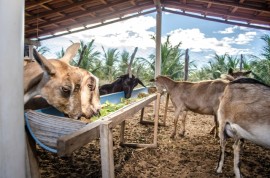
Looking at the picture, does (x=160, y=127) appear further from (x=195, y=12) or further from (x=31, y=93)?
(x=195, y=12)

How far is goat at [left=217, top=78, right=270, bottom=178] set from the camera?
10.7ft

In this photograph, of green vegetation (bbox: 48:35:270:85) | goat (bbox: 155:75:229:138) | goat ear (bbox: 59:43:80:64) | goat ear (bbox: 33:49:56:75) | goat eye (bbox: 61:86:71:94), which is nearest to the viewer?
goat ear (bbox: 33:49:56:75)

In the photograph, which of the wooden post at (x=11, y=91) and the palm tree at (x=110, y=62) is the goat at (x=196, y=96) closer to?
the wooden post at (x=11, y=91)

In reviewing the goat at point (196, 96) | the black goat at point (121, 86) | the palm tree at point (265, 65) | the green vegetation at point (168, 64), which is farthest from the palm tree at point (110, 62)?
the goat at point (196, 96)

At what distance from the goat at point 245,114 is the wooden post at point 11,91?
292 centimetres

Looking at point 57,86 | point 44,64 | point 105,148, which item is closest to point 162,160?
point 105,148

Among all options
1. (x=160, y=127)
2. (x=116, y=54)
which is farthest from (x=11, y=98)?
(x=116, y=54)

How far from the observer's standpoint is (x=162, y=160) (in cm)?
478

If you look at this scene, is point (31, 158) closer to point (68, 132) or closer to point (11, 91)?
point (68, 132)

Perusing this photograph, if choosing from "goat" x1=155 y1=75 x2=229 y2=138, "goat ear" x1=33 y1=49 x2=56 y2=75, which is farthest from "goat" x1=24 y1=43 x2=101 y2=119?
"goat" x1=155 y1=75 x2=229 y2=138

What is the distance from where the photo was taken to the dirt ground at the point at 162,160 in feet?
13.1

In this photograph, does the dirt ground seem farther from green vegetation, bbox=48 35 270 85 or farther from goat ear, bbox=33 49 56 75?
green vegetation, bbox=48 35 270 85

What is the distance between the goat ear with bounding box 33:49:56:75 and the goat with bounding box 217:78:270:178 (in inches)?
106

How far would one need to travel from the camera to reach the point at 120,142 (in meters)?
5.47
